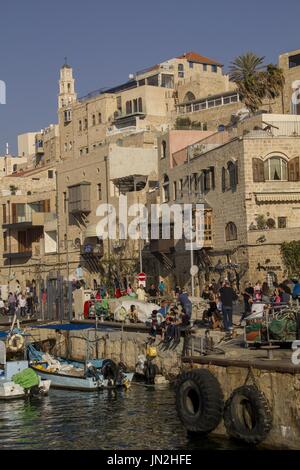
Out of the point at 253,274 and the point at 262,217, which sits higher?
the point at 262,217

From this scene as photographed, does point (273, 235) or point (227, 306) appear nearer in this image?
point (227, 306)

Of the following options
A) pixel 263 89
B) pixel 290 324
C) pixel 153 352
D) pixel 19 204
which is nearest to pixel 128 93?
pixel 19 204

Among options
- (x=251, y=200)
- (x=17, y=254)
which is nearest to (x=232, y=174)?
(x=251, y=200)

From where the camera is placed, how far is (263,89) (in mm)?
53625

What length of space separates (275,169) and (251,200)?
→ 202 cm

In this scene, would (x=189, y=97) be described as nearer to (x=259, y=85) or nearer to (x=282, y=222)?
(x=259, y=85)

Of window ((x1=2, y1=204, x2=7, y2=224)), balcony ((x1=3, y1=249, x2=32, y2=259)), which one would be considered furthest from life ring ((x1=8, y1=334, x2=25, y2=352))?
window ((x1=2, y1=204, x2=7, y2=224))

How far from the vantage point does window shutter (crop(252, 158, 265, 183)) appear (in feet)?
130

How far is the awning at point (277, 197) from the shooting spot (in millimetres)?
39719

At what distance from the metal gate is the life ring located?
6.38 metres

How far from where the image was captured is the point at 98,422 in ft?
76.8

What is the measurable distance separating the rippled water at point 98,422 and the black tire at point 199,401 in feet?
1.40
